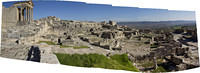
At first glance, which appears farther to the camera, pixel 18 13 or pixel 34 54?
pixel 18 13

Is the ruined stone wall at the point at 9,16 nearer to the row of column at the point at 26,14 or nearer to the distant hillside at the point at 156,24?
the row of column at the point at 26,14

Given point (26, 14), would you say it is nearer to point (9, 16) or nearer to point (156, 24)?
point (9, 16)

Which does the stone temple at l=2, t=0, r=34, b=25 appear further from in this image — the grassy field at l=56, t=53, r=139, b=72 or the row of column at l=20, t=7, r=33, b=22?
the grassy field at l=56, t=53, r=139, b=72

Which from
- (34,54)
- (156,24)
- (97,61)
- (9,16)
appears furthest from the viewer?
(9,16)

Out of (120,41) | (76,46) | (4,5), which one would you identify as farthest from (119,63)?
(4,5)

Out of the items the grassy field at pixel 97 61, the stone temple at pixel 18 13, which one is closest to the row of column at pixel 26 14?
the stone temple at pixel 18 13

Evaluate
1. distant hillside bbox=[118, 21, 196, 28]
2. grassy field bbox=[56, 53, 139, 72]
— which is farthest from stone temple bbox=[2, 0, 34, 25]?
distant hillside bbox=[118, 21, 196, 28]

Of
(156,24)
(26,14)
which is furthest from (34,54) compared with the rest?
(156,24)
